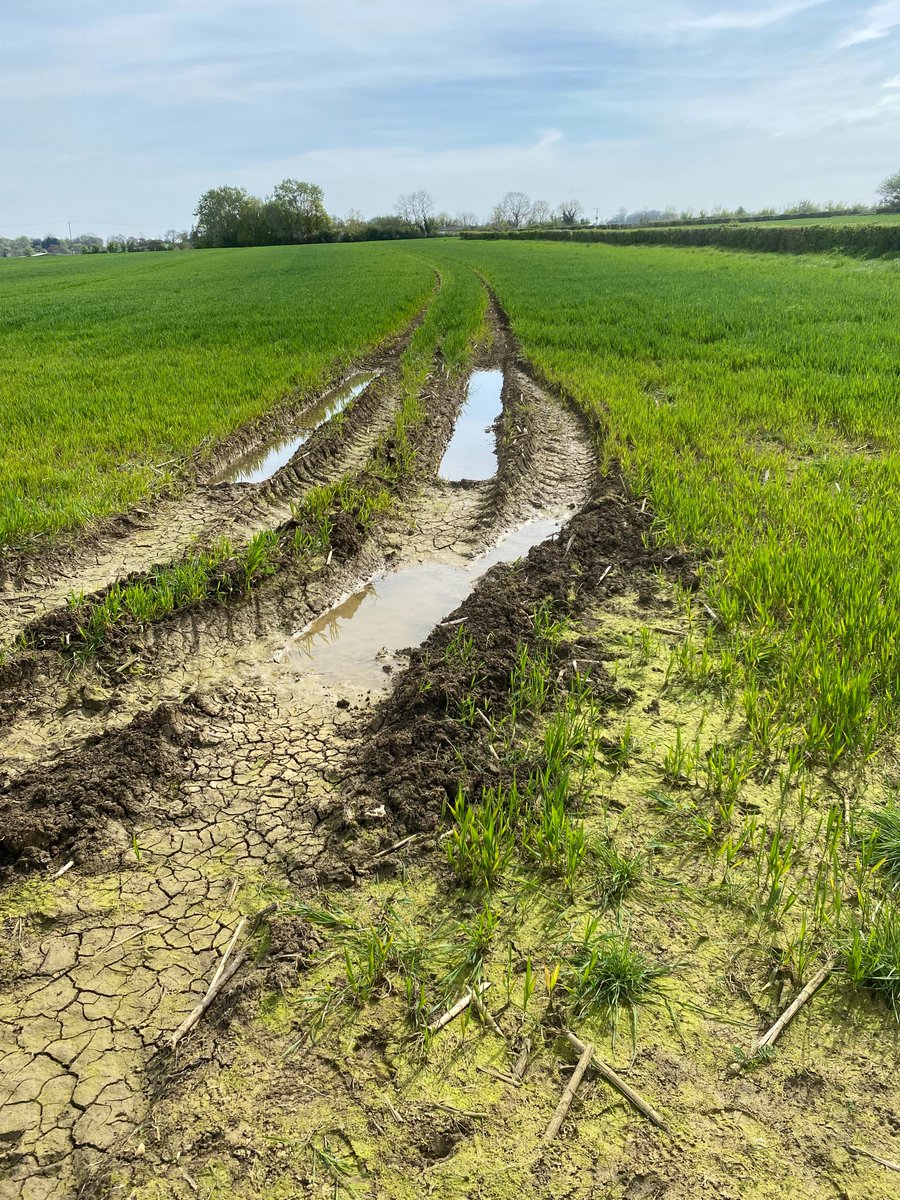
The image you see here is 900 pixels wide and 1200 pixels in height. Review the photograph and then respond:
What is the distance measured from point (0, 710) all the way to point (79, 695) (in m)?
0.41

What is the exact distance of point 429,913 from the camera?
271 cm

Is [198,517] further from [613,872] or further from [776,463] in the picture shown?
[776,463]

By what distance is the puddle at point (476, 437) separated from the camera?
8867 mm

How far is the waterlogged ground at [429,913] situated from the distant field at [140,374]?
2.17 metres

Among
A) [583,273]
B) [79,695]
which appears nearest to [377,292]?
[583,273]

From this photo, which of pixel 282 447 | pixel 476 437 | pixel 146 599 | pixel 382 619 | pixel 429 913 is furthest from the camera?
pixel 476 437

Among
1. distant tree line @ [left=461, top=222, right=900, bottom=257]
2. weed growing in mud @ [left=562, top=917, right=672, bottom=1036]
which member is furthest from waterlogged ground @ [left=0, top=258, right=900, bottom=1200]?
distant tree line @ [left=461, top=222, right=900, bottom=257]

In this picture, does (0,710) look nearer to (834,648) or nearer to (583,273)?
(834,648)

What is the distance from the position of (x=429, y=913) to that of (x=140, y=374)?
1114 cm

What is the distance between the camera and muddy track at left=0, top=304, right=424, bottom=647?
5.39 m

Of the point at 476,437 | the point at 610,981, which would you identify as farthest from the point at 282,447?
the point at 610,981

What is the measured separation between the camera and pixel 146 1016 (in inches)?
92.9

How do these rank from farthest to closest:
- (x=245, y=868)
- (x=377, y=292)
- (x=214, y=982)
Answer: (x=377, y=292) → (x=245, y=868) → (x=214, y=982)

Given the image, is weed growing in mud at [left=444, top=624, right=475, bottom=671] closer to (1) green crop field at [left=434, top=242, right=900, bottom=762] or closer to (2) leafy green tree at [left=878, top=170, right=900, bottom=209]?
(1) green crop field at [left=434, top=242, right=900, bottom=762]
